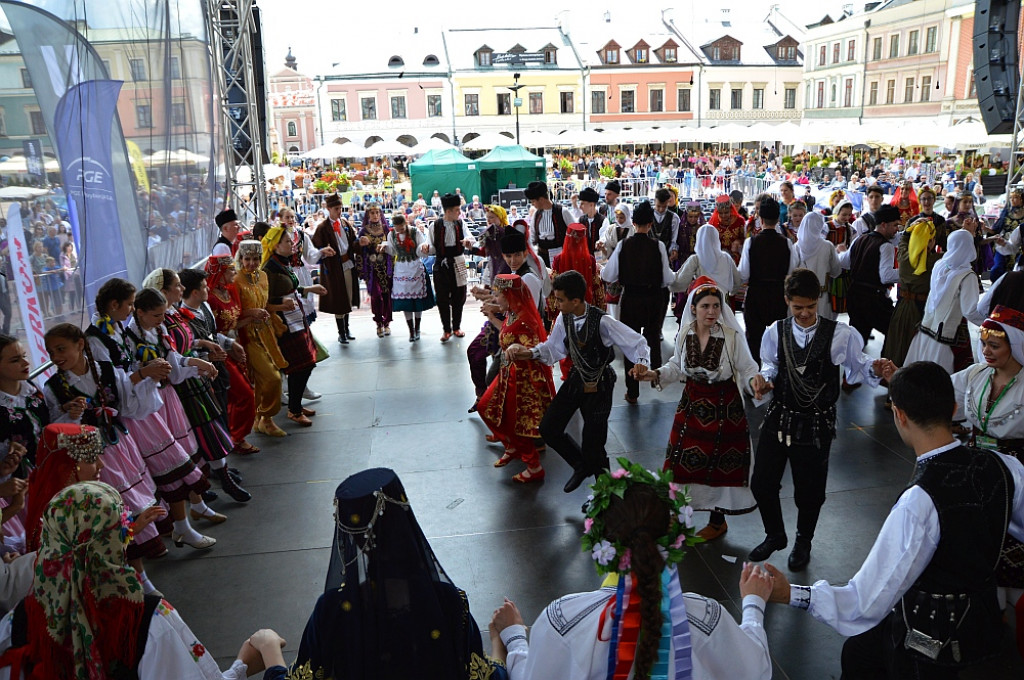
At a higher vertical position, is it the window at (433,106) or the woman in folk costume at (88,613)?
the window at (433,106)

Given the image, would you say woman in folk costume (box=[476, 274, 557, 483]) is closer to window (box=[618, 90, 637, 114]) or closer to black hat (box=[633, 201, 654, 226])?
black hat (box=[633, 201, 654, 226])

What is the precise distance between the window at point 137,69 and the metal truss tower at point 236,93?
245cm

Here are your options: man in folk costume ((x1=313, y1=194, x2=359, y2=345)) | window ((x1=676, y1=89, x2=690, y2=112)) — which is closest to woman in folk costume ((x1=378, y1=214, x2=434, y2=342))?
man in folk costume ((x1=313, y1=194, x2=359, y2=345))

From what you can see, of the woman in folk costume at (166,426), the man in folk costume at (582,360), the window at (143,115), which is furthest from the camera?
the window at (143,115)

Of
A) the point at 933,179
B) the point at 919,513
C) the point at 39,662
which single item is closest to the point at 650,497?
the point at 919,513

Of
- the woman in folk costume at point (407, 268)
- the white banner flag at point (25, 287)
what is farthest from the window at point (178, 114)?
the white banner flag at point (25, 287)

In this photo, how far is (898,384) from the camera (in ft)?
7.67

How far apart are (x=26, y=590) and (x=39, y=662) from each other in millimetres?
546

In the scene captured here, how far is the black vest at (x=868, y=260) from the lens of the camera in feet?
20.7

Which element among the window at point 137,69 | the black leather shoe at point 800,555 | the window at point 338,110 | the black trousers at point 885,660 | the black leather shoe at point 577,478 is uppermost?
the window at point 338,110

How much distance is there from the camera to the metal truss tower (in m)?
9.22

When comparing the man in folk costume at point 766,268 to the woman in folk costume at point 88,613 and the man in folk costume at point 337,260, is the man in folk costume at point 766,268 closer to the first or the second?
the man in folk costume at point 337,260

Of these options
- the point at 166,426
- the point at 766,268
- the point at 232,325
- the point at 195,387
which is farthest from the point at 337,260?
the point at 766,268

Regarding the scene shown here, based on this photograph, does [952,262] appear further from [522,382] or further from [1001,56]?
[1001,56]
